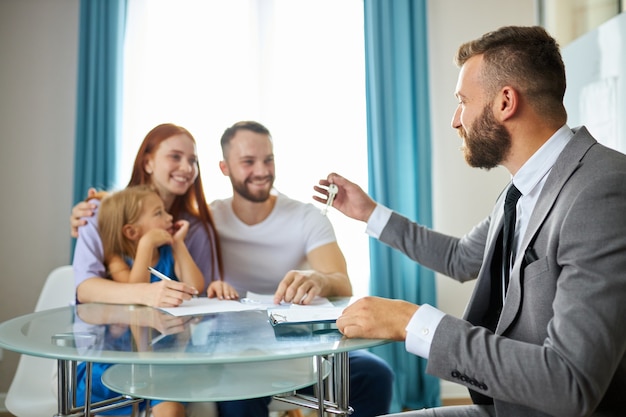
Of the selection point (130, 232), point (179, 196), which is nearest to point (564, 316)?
point (130, 232)

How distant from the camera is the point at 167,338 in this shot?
4.49 ft

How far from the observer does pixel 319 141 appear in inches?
137

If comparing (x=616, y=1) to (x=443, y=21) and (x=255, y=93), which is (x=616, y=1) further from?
(x=255, y=93)

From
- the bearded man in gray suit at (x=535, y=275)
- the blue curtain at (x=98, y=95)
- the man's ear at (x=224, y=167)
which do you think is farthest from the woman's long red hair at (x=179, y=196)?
the bearded man in gray suit at (x=535, y=275)

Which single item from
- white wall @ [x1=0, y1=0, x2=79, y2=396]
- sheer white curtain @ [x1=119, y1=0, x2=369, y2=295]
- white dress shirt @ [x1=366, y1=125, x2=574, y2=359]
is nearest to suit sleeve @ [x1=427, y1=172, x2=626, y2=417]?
white dress shirt @ [x1=366, y1=125, x2=574, y2=359]

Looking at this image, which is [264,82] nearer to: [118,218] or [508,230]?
[118,218]

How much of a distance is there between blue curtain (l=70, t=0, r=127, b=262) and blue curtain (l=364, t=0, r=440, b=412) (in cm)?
138

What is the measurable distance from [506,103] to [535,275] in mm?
412

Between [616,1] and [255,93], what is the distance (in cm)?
186

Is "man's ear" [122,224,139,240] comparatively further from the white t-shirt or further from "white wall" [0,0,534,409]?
"white wall" [0,0,534,409]

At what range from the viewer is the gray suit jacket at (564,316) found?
3.42 feet

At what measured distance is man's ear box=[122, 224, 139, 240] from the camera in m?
2.14

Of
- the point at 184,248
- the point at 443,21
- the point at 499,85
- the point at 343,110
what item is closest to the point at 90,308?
the point at 184,248

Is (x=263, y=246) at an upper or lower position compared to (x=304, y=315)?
upper
